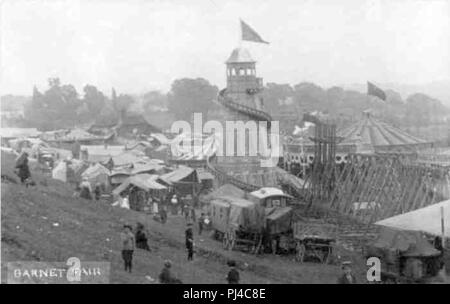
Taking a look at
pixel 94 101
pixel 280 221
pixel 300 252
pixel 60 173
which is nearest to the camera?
pixel 300 252

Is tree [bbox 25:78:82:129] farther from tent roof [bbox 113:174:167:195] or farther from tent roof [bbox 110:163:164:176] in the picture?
tent roof [bbox 113:174:167:195]

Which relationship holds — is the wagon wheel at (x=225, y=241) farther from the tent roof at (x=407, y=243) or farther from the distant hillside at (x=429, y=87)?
the distant hillside at (x=429, y=87)

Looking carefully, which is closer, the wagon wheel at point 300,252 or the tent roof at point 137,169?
the wagon wheel at point 300,252

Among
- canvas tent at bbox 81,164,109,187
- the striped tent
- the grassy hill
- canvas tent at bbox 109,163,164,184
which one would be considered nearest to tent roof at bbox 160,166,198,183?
canvas tent at bbox 109,163,164,184

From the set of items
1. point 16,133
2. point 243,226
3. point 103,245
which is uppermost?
point 16,133

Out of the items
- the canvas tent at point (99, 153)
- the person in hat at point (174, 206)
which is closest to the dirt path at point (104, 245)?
the person in hat at point (174, 206)

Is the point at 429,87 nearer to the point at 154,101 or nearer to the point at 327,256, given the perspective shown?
the point at 327,256

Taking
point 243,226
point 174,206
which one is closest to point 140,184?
point 174,206
